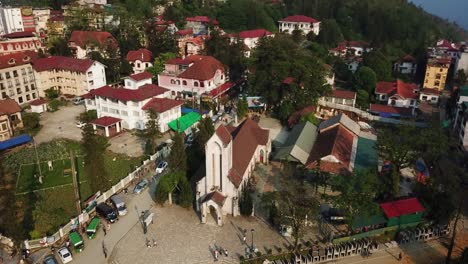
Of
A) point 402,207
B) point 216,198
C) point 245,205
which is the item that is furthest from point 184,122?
point 402,207

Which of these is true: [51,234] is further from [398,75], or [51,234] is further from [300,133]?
[398,75]

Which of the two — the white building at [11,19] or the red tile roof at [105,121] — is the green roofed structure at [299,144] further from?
the white building at [11,19]

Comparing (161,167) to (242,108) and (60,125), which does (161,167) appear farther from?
(60,125)

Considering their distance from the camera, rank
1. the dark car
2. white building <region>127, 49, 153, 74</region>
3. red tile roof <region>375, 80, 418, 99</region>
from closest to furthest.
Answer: the dark car < red tile roof <region>375, 80, 418, 99</region> < white building <region>127, 49, 153, 74</region>

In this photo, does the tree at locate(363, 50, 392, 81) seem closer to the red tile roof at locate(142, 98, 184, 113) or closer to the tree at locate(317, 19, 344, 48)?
the tree at locate(317, 19, 344, 48)

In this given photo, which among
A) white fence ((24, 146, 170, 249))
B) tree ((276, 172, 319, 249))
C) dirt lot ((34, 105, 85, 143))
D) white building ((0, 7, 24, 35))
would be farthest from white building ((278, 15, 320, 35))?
tree ((276, 172, 319, 249))
